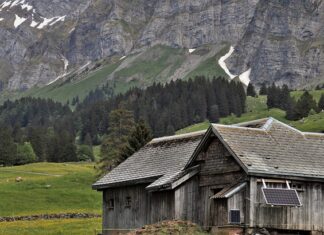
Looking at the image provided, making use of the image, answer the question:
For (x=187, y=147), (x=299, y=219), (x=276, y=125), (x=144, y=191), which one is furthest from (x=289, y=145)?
(x=144, y=191)

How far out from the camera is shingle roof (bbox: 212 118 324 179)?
3716cm

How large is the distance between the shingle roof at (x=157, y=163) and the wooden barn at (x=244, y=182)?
0.37 feet

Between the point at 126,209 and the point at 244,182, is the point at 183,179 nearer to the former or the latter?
the point at 244,182

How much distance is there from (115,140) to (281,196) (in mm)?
76868

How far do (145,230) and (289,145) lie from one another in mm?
9568

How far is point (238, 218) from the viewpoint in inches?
1455

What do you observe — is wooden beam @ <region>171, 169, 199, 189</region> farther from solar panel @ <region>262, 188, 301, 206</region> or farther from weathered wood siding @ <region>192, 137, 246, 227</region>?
solar panel @ <region>262, 188, 301, 206</region>

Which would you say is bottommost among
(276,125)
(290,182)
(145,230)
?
(145,230)

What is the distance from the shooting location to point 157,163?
4541 centimetres

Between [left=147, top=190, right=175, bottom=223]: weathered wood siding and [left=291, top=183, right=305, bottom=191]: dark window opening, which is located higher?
[left=291, top=183, right=305, bottom=191]: dark window opening

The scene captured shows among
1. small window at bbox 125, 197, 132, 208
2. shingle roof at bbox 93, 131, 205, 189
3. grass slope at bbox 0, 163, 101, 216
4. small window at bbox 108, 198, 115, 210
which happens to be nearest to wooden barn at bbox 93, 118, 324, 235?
shingle roof at bbox 93, 131, 205, 189

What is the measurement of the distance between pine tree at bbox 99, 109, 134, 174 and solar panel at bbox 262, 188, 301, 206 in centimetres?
6325

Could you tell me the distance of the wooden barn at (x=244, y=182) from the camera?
36.9 meters

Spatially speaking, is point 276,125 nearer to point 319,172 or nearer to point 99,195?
point 319,172
